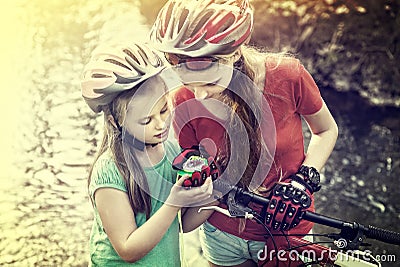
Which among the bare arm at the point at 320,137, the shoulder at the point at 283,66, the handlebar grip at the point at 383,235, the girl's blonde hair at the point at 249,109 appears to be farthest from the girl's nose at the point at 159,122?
the handlebar grip at the point at 383,235

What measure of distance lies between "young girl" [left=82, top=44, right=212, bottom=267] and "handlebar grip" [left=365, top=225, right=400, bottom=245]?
570 millimetres

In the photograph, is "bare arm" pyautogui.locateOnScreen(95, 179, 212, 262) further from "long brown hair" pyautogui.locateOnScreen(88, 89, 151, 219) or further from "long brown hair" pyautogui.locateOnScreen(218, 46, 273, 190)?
"long brown hair" pyautogui.locateOnScreen(218, 46, 273, 190)

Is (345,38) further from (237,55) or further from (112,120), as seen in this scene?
(112,120)

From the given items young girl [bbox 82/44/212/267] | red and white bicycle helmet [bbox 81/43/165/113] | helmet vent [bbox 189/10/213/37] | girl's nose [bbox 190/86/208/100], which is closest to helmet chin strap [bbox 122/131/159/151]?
young girl [bbox 82/44/212/267]

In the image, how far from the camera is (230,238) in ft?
6.85

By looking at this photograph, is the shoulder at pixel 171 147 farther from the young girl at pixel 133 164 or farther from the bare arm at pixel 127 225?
the bare arm at pixel 127 225

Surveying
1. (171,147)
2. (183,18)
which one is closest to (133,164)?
(171,147)

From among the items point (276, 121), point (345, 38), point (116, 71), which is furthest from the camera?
point (345, 38)

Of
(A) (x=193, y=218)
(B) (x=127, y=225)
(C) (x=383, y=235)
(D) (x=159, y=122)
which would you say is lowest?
(C) (x=383, y=235)

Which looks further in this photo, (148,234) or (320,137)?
(320,137)

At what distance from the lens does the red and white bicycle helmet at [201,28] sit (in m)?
1.94

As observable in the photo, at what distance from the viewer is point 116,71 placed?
1928 millimetres

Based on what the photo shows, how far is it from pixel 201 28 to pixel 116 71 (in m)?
0.31

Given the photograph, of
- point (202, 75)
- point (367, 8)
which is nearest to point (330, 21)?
point (367, 8)
